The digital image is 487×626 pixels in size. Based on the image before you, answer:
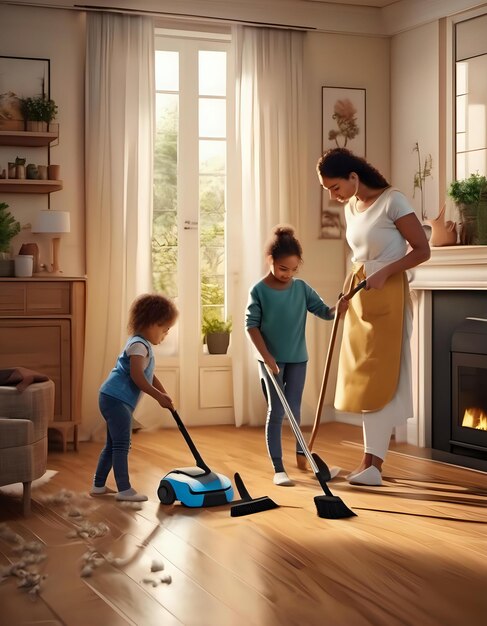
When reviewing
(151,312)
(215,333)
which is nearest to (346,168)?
(151,312)

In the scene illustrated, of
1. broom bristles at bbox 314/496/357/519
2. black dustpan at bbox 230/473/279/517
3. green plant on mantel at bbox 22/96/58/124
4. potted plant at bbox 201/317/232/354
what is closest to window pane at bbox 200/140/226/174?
potted plant at bbox 201/317/232/354

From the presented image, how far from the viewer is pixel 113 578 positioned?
9.39 feet

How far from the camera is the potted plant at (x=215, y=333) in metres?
6.28

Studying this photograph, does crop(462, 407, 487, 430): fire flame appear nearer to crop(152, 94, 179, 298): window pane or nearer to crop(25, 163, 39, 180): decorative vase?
crop(152, 94, 179, 298): window pane

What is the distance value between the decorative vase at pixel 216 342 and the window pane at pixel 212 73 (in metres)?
1.64

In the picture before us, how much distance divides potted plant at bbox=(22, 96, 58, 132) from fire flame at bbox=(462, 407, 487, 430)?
2.97 meters

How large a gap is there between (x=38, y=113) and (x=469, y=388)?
9.78 feet

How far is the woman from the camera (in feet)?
13.7

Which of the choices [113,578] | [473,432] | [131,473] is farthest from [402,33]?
[113,578]

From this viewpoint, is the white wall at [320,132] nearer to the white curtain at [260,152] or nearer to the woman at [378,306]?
the white curtain at [260,152]

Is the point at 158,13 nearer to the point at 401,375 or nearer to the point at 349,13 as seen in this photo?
the point at 349,13

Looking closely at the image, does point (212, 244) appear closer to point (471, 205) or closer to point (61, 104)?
point (61, 104)

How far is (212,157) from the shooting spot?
630cm

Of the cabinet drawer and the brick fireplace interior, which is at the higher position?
the cabinet drawer
